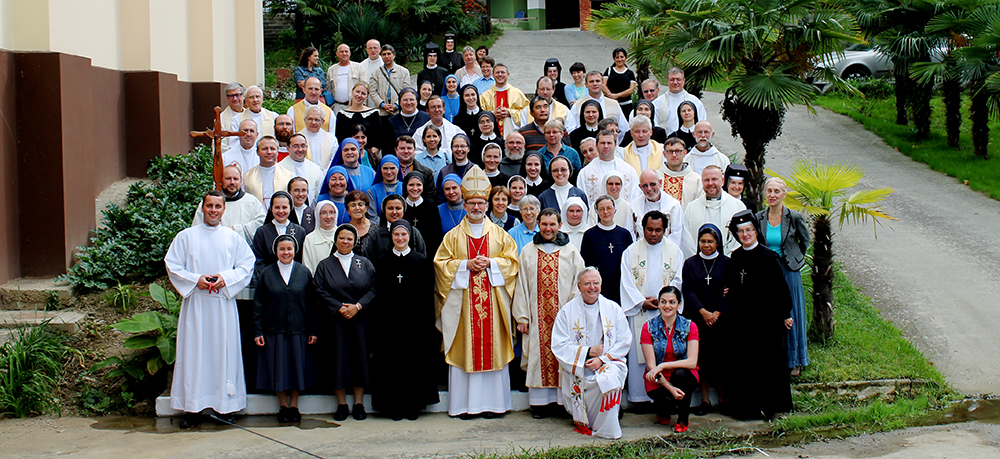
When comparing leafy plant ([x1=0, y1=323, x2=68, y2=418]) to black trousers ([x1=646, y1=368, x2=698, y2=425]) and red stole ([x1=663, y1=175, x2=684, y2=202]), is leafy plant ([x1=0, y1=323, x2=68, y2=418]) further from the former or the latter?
red stole ([x1=663, y1=175, x2=684, y2=202])

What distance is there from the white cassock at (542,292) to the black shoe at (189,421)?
2.79 metres

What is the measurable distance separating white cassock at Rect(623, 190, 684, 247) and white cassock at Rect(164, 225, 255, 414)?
353 centimetres

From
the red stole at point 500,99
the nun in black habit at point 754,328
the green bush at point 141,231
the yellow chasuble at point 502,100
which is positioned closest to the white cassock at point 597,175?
the nun in black habit at point 754,328

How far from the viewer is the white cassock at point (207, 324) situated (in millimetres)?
7188

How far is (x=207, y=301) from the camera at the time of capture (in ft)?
23.7

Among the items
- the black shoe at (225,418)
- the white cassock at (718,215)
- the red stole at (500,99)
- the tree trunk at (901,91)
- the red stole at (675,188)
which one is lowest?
the black shoe at (225,418)

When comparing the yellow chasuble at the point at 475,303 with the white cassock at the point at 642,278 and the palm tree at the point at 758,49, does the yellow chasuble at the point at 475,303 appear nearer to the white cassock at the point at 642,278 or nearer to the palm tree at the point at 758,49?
the white cassock at the point at 642,278

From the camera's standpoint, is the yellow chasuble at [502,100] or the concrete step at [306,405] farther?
the yellow chasuble at [502,100]

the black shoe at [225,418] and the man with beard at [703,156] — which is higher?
the man with beard at [703,156]

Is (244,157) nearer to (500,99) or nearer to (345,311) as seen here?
(345,311)

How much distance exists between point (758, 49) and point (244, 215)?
5.94 metres

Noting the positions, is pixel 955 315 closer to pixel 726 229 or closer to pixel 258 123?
pixel 726 229

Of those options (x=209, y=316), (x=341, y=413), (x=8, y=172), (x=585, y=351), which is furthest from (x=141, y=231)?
(x=585, y=351)

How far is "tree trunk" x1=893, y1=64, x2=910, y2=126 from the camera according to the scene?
49.3 ft
